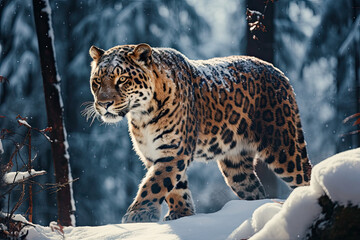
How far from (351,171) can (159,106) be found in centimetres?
357

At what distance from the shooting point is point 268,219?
311cm

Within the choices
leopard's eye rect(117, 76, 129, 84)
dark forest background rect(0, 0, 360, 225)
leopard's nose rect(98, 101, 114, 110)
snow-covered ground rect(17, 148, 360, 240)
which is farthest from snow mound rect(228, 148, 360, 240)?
dark forest background rect(0, 0, 360, 225)

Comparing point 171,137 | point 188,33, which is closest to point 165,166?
point 171,137

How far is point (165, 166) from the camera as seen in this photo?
18.6ft

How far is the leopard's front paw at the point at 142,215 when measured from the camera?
17.5ft

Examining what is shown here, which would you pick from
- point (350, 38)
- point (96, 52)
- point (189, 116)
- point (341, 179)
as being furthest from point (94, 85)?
point (350, 38)

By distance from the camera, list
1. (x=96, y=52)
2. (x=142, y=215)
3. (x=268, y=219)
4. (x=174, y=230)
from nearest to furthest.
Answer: (x=268, y=219)
(x=174, y=230)
(x=142, y=215)
(x=96, y=52)

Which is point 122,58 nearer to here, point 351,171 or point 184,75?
point 184,75

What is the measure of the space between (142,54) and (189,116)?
3.06 feet

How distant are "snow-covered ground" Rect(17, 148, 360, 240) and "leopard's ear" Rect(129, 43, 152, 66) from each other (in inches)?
78.5

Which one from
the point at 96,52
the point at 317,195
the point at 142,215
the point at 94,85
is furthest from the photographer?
the point at 96,52

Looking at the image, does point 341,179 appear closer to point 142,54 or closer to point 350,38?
point 142,54

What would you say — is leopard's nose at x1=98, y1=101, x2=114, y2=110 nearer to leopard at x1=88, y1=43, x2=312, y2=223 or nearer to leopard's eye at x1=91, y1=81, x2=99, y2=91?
leopard at x1=88, y1=43, x2=312, y2=223

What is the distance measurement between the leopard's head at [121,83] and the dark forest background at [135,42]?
586 centimetres
